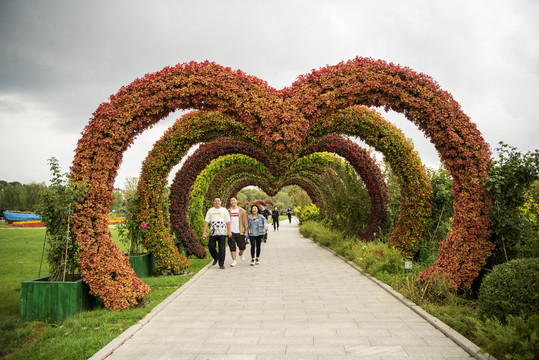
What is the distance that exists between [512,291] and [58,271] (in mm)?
5962

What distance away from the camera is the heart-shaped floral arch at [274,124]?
576cm

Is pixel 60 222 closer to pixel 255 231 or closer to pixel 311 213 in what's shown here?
pixel 255 231

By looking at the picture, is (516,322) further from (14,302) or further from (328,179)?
(328,179)

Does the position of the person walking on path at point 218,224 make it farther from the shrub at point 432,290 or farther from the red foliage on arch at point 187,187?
the shrub at point 432,290

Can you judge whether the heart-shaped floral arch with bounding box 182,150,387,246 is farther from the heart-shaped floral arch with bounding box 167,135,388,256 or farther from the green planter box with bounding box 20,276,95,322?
the green planter box with bounding box 20,276,95,322

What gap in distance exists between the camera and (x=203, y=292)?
6922mm

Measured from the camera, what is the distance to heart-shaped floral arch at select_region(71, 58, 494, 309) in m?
5.76

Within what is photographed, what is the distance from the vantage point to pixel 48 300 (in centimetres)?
508

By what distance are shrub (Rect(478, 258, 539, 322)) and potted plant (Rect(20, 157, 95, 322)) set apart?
5.20 meters

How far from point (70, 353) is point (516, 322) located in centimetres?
425

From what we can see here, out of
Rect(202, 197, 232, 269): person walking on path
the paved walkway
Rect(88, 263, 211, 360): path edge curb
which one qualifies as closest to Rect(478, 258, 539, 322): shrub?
the paved walkway

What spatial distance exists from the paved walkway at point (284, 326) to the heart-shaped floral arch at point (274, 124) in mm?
1107

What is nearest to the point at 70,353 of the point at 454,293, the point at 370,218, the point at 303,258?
the point at 454,293

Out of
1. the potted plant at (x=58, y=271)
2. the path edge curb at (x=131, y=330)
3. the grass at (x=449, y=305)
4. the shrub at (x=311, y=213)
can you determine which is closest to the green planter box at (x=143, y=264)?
the path edge curb at (x=131, y=330)
